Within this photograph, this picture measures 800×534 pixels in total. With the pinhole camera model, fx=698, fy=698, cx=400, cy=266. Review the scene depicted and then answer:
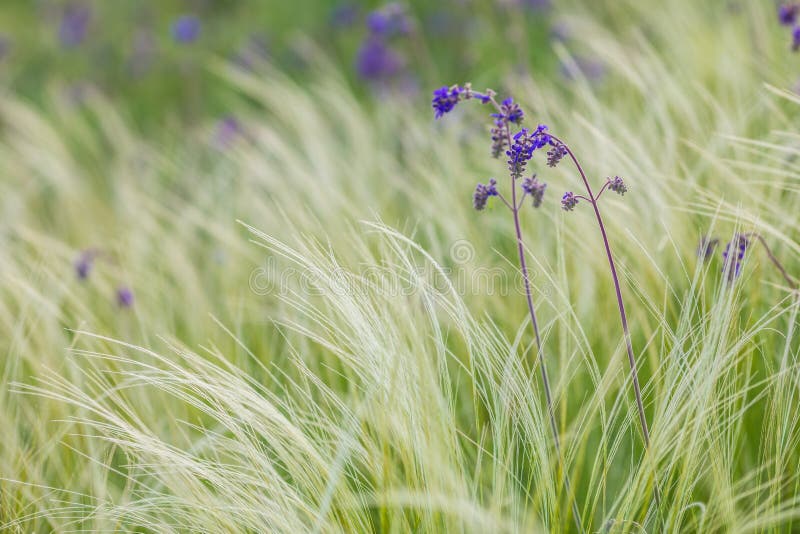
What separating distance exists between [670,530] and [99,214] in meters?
2.51

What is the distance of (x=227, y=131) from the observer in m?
3.47

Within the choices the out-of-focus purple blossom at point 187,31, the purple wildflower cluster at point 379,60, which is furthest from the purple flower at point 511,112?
the out-of-focus purple blossom at point 187,31

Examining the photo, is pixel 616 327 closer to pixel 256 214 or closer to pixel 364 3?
pixel 256 214

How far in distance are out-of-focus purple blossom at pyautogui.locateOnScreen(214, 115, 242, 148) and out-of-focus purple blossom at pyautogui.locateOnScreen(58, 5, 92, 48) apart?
225 centimetres

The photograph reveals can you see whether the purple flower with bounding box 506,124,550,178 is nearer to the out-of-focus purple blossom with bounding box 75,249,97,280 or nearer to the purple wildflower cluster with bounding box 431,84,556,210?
the purple wildflower cluster with bounding box 431,84,556,210

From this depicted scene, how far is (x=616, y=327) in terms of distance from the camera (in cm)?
152

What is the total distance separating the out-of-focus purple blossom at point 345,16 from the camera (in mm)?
4234

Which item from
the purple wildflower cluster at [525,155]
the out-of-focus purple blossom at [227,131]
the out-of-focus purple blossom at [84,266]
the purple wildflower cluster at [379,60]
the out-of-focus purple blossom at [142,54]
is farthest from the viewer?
the out-of-focus purple blossom at [142,54]

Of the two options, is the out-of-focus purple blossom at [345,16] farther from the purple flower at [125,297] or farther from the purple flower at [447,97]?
the purple flower at [447,97]

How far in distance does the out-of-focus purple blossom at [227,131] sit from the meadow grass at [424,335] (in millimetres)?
296

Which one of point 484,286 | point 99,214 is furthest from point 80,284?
point 484,286

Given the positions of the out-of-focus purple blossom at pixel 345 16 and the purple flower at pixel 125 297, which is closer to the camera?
the purple flower at pixel 125 297

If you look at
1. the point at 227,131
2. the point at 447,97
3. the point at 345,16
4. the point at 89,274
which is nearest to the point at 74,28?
the point at 345,16

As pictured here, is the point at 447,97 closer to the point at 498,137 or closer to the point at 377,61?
the point at 498,137
